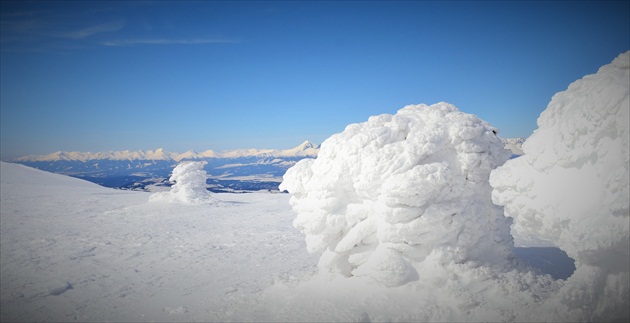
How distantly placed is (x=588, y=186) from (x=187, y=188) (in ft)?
81.5

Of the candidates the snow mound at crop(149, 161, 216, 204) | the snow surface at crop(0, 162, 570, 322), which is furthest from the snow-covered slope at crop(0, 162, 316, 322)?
the snow mound at crop(149, 161, 216, 204)

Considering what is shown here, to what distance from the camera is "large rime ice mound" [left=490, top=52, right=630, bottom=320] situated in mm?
4578

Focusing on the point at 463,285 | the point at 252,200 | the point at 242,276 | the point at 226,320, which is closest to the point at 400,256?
the point at 463,285

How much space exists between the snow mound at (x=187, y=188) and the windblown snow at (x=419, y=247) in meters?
11.4

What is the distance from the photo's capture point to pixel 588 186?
4996 millimetres

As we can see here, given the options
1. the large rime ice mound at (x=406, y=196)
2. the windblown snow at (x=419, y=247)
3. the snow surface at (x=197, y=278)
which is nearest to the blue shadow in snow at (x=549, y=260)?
the windblown snow at (x=419, y=247)

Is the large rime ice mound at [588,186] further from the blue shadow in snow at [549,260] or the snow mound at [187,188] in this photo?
the snow mound at [187,188]

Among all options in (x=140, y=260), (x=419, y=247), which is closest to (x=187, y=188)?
(x=140, y=260)

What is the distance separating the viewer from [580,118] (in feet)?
16.6

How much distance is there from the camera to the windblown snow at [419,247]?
195 inches

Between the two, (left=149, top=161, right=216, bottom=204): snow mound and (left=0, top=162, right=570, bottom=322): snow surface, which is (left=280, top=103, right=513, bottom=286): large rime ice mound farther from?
(left=149, top=161, right=216, bottom=204): snow mound

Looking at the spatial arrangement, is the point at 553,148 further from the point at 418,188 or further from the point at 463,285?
the point at 463,285

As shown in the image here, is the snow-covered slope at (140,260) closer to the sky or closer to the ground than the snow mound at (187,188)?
closer to the ground

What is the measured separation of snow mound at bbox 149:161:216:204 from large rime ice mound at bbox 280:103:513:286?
18145 mm
